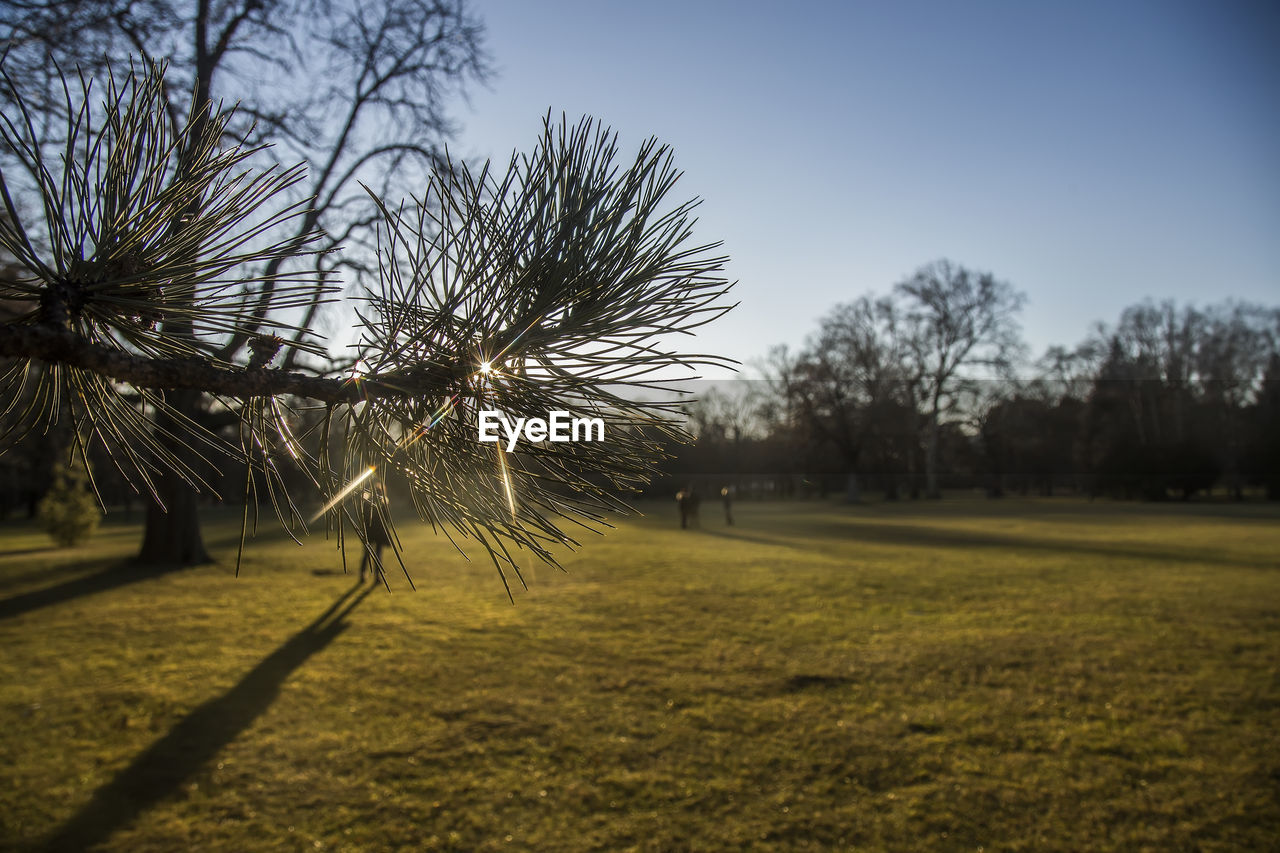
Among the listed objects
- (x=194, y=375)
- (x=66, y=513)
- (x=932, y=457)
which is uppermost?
(x=932, y=457)

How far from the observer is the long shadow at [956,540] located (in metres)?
13.6

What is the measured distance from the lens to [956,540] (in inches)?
696

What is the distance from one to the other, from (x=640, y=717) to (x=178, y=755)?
3.13 meters

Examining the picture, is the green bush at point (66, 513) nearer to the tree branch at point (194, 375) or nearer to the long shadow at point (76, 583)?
the long shadow at point (76, 583)

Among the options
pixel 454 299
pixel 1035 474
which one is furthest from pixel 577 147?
pixel 1035 474

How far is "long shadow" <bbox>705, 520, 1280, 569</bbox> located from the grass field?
13.3 feet

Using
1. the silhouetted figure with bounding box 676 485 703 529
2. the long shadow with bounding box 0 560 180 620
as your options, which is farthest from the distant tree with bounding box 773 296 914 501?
the long shadow with bounding box 0 560 180 620

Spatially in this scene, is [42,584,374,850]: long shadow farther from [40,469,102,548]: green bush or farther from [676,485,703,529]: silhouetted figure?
[676,485,703,529]: silhouetted figure

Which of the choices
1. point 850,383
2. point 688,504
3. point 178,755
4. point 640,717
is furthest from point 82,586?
point 850,383

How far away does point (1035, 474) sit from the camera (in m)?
42.2

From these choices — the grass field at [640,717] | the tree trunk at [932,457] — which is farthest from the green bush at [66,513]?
the tree trunk at [932,457]

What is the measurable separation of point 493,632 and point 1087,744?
5680 mm

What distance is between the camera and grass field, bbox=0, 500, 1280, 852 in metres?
3.62

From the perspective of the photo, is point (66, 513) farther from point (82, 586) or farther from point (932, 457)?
point (932, 457)
